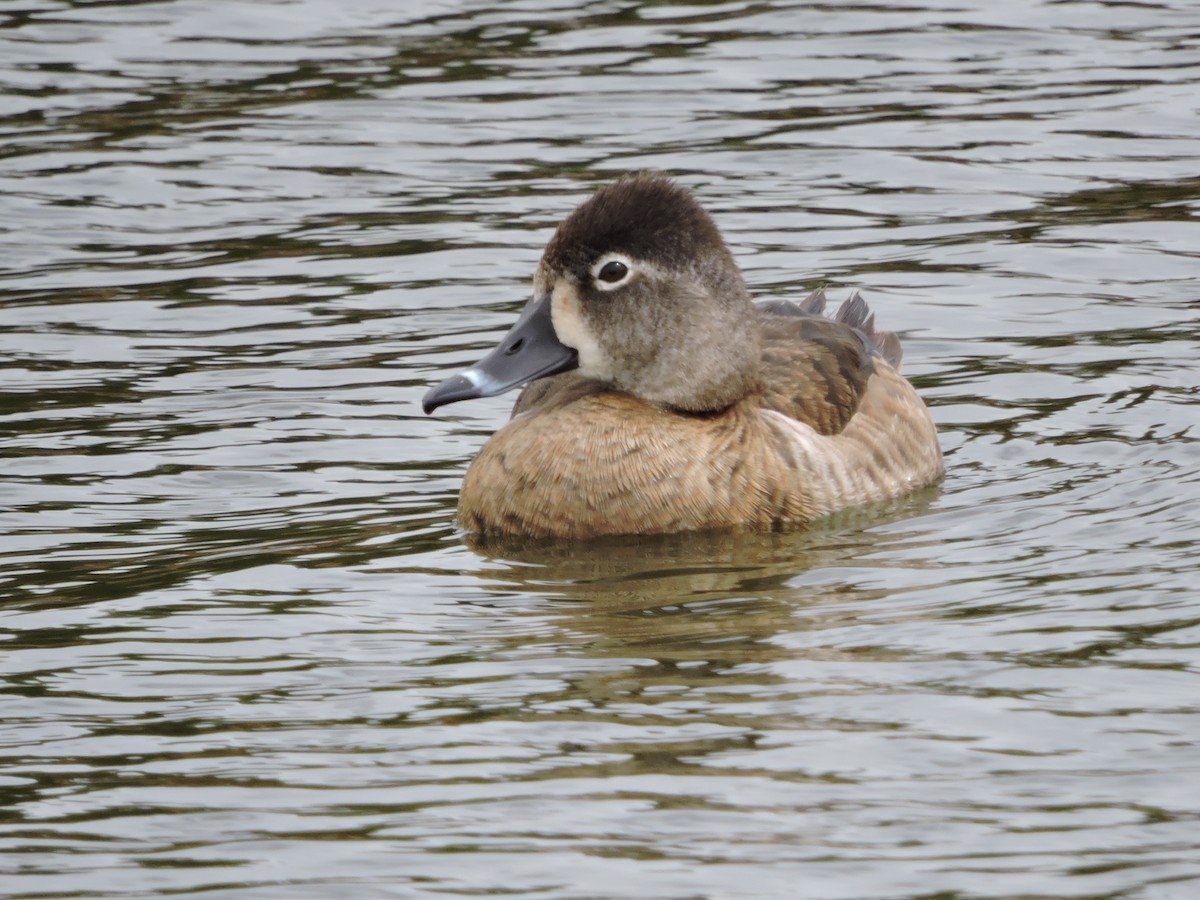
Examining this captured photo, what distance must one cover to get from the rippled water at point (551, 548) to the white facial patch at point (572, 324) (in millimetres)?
802

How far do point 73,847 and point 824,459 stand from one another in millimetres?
3895

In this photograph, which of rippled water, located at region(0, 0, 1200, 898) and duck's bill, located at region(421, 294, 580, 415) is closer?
rippled water, located at region(0, 0, 1200, 898)

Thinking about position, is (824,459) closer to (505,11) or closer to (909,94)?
(909,94)

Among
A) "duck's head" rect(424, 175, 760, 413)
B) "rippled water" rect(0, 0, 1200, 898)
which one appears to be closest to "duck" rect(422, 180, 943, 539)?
"duck's head" rect(424, 175, 760, 413)

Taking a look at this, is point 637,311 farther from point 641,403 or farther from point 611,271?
point 641,403

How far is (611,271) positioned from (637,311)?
177 mm

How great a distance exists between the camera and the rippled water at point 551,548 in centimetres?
556

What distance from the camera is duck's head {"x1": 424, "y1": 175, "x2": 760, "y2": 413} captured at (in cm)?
838

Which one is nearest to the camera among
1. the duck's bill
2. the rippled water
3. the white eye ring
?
the rippled water

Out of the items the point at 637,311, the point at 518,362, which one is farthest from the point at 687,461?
the point at 518,362

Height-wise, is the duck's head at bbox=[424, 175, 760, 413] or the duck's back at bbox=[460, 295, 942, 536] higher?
the duck's head at bbox=[424, 175, 760, 413]

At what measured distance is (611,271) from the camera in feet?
27.7

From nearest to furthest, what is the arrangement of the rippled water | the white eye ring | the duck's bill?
the rippled water, the duck's bill, the white eye ring

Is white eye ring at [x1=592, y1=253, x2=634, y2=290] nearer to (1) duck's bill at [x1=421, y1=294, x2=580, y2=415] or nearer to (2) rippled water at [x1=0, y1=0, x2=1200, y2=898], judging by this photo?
(1) duck's bill at [x1=421, y1=294, x2=580, y2=415]
